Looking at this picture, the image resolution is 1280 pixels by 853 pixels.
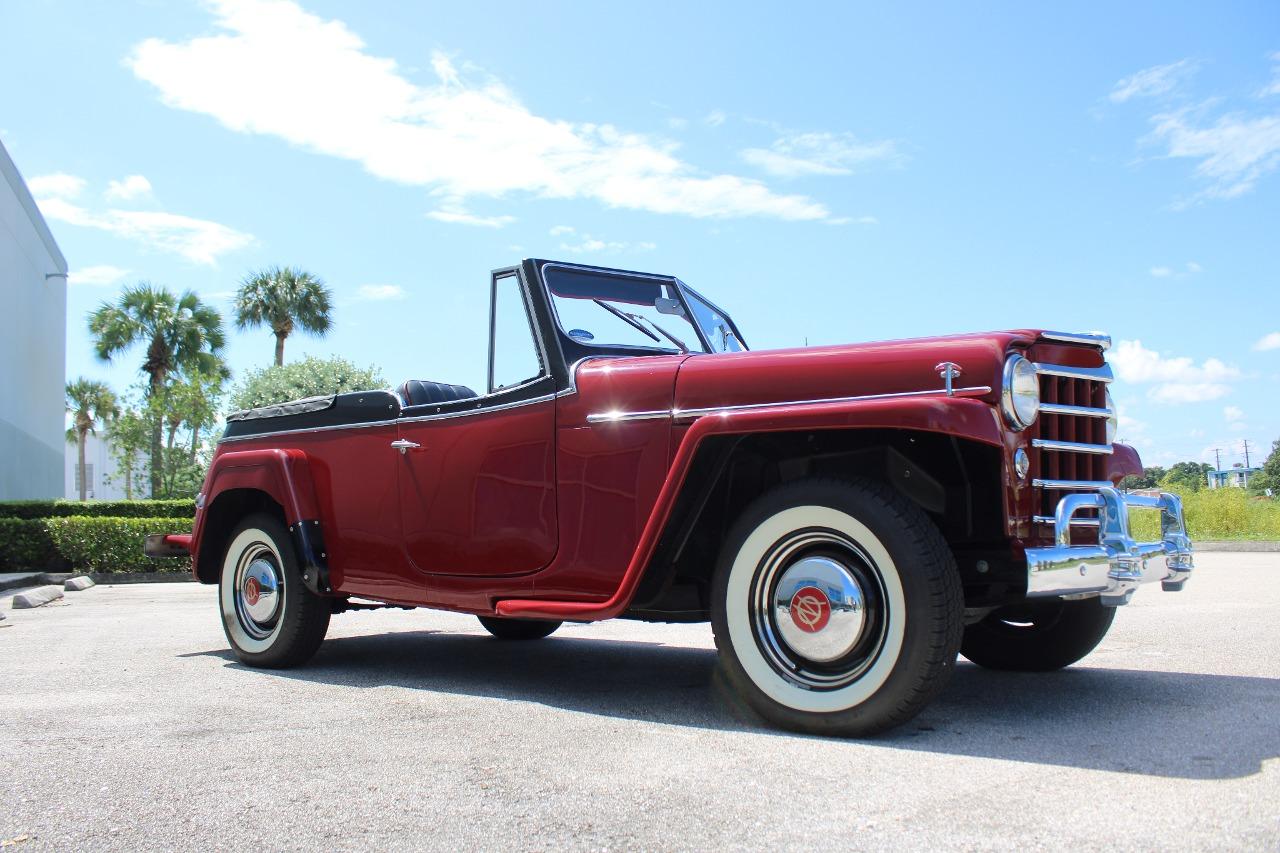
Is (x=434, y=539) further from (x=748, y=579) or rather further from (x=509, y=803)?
(x=509, y=803)

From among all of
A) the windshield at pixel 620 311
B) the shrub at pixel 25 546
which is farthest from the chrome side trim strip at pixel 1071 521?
the shrub at pixel 25 546

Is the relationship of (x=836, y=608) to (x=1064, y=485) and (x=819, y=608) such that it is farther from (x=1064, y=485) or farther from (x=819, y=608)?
(x=1064, y=485)

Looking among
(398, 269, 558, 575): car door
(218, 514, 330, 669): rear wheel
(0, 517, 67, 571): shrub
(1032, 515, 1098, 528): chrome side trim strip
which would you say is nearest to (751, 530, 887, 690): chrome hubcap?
(1032, 515, 1098, 528): chrome side trim strip

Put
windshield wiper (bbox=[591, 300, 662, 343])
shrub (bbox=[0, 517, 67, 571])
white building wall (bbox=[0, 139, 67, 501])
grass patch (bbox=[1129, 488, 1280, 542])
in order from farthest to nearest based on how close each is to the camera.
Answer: white building wall (bbox=[0, 139, 67, 501])
grass patch (bbox=[1129, 488, 1280, 542])
shrub (bbox=[0, 517, 67, 571])
windshield wiper (bbox=[591, 300, 662, 343])

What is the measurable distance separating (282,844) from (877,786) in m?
1.52

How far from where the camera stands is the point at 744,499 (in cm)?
412

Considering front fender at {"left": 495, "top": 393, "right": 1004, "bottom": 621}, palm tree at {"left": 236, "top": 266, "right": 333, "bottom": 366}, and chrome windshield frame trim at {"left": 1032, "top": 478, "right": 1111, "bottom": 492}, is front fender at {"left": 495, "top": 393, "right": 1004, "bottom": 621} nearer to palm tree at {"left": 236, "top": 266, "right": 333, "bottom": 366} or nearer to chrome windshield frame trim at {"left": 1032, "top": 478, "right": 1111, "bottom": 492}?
chrome windshield frame trim at {"left": 1032, "top": 478, "right": 1111, "bottom": 492}

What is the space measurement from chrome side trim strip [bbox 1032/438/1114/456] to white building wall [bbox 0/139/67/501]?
22.5m

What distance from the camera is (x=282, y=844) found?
95.7 inches

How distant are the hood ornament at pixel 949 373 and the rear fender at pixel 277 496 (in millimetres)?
3280

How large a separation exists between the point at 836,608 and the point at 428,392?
2594mm

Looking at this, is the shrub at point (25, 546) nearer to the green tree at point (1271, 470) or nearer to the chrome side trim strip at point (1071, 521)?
the chrome side trim strip at point (1071, 521)

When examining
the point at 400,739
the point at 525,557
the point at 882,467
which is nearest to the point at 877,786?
the point at 882,467

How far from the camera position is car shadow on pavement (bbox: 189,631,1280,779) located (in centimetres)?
316
